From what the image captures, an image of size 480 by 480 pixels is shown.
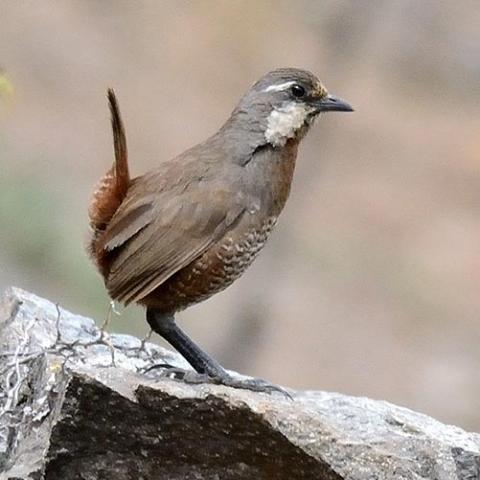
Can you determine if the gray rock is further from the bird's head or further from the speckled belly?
the bird's head

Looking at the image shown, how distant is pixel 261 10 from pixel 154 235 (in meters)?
15.0

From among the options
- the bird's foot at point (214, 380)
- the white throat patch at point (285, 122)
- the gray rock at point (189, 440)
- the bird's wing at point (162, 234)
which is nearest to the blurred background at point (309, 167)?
the white throat patch at point (285, 122)

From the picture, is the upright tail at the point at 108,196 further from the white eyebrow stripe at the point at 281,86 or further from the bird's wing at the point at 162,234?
the white eyebrow stripe at the point at 281,86

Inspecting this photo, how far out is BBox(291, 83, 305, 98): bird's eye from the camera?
6.49m

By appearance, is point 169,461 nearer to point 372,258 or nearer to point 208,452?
point 208,452

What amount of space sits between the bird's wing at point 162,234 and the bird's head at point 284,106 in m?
0.39

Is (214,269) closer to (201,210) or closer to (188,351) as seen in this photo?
(201,210)

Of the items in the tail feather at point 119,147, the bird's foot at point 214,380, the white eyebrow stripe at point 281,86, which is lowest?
the bird's foot at point 214,380

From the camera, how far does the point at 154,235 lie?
6133mm

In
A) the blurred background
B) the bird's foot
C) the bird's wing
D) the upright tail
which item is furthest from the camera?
the blurred background

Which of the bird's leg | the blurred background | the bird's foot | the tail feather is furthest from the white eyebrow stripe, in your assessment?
the blurred background

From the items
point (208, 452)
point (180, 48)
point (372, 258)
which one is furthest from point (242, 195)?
point (180, 48)

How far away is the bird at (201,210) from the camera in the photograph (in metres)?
6.12

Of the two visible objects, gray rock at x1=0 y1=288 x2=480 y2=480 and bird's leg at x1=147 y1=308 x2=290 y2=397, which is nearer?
gray rock at x1=0 y1=288 x2=480 y2=480
